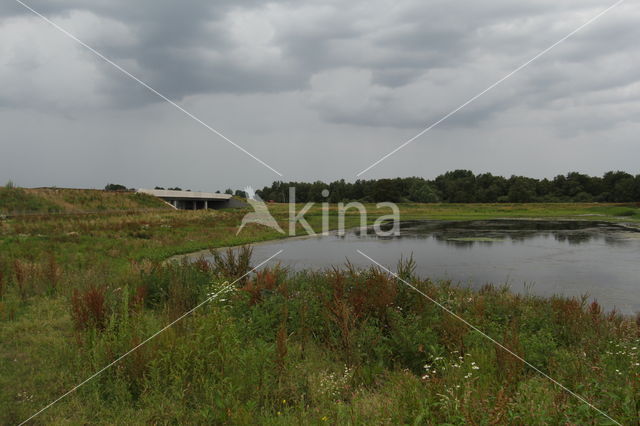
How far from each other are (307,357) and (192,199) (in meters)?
87.5

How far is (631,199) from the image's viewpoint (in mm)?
116938

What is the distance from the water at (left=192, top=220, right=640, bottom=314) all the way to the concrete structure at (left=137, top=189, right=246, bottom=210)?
52.0 metres

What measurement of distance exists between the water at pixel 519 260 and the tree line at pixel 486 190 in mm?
77861

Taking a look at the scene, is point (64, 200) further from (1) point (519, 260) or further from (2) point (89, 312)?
(2) point (89, 312)

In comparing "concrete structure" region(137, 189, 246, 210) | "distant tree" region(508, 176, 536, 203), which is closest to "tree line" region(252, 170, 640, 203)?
"distant tree" region(508, 176, 536, 203)

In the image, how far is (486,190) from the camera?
5591 inches

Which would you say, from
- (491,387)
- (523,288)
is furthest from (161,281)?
(523,288)

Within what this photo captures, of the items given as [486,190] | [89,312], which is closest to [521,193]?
[486,190]

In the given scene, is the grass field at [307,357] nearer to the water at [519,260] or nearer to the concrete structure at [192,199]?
the water at [519,260]

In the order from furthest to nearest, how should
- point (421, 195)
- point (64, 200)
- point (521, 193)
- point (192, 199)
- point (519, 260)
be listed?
1. point (521, 193)
2. point (421, 195)
3. point (192, 199)
4. point (64, 200)
5. point (519, 260)

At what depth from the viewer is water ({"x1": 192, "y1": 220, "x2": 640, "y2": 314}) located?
45.9 ft

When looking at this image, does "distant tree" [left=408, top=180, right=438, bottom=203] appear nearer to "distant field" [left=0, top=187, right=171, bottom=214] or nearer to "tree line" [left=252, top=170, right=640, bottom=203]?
"tree line" [left=252, top=170, right=640, bottom=203]

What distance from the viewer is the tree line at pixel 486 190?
11788 cm

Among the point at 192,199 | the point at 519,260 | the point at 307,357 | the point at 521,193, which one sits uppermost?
the point at 521,193
